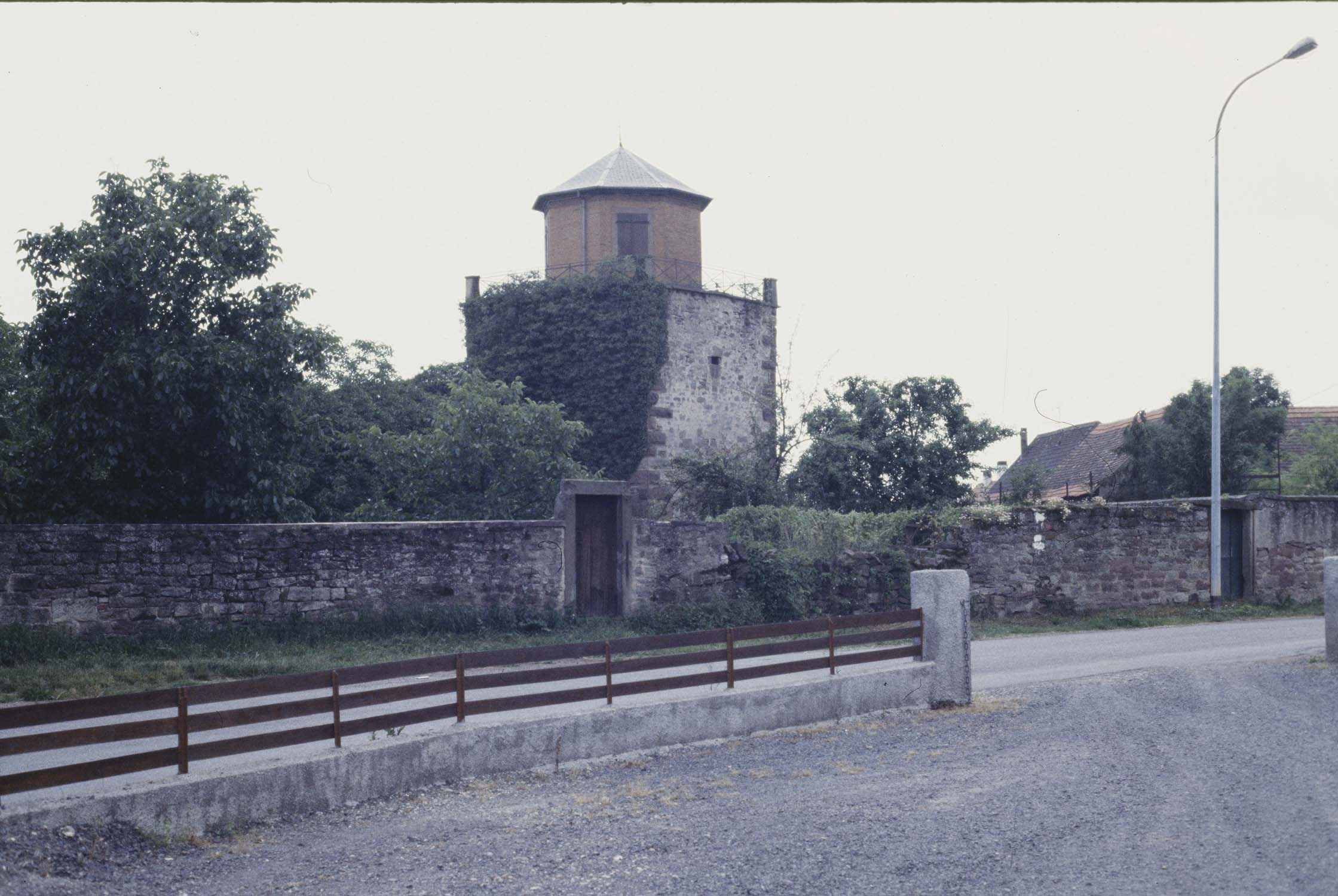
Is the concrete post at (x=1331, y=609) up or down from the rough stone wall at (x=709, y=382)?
down

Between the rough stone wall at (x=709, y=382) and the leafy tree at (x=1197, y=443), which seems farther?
the rough stone wall at (x=709, y=382)

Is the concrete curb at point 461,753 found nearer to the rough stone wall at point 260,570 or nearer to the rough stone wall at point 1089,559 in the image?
the rough stone wall at point 260,570

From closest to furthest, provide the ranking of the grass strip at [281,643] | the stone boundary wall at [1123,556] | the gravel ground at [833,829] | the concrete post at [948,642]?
the gravel ground at [833,829] → the concrete post at [948,642] → the grass strip at [281,643] → the stone boundary wall at [1123,556]

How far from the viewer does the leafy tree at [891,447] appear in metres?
27.5

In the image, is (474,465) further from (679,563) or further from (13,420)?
(13,420)

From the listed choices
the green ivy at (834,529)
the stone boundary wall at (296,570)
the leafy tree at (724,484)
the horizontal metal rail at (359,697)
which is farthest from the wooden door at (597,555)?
the leafy tree at (724,484)

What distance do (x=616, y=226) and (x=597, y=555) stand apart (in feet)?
56.6

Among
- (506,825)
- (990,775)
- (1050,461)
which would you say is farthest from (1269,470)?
(506,825)

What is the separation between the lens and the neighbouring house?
33.7m

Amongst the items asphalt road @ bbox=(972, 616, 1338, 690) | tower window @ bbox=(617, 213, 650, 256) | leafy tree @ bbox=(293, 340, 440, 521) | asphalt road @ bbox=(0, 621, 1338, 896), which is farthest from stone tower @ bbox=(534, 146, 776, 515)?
asphalt road @ bbox=(0, 621, 1338, 896)

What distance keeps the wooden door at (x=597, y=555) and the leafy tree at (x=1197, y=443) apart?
1863cm

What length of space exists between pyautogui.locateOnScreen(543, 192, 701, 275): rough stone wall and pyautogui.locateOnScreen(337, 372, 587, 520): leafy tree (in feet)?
40.2

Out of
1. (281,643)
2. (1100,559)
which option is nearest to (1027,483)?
(1100,559)

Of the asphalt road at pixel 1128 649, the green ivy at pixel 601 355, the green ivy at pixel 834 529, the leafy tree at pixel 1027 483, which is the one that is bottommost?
the asphalt road at pixel 1128 649
